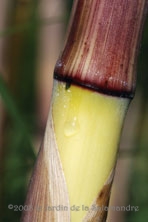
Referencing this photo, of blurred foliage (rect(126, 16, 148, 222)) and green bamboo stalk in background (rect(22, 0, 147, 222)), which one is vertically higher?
green bamboo stalk in background (rect(22, 0, 147, 222))

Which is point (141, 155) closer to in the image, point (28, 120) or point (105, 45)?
point (28, 120)

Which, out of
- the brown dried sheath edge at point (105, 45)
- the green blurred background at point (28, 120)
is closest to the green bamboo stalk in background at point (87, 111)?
the brown dried sheath edge at point (105, 45)

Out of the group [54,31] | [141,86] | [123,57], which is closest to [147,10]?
[123,57]

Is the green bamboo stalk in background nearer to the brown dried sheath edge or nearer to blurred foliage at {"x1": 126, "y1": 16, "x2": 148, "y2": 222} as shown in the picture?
the brown dried sheath edge

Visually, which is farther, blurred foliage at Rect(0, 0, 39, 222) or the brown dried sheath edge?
blurred foliage at Rect(0, 0, 39, 222)

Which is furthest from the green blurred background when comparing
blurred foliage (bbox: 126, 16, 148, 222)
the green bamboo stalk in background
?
the green bamboo stalk in background

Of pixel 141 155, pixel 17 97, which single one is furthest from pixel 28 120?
pixel 141 155

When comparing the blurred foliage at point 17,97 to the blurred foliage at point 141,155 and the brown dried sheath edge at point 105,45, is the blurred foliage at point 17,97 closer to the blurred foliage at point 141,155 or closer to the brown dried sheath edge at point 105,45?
the blurred foliage at point 141,155

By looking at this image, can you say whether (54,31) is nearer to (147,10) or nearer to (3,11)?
(3,11)
